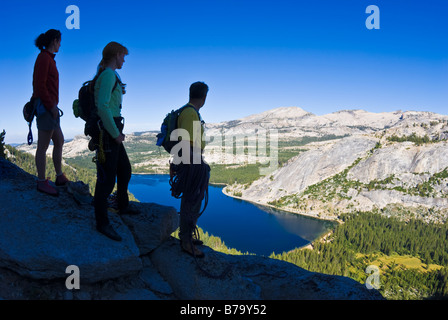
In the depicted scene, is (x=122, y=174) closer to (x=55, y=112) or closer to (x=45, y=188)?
(x=45, y=188)

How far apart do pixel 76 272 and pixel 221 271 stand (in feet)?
11.1

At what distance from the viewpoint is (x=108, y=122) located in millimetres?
5703

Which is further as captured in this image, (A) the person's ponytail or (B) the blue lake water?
(B) the blue lake water

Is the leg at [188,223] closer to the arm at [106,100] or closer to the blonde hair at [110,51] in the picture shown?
the arm at [106,100]

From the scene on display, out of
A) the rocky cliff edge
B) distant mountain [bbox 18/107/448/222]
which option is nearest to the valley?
distant mountain [bbox 18/107/448/222]

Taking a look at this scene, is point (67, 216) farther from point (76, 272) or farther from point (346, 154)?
point (346, 154)

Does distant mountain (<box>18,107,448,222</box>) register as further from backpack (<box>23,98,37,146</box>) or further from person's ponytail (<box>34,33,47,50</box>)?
person's ponytail (<box>34,33,47,50</box>)

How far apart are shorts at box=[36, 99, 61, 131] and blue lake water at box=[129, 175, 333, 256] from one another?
3373 inches

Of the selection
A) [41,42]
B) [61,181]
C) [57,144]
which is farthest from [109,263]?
[41,42]

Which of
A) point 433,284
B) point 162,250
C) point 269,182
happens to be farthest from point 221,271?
point 269,182

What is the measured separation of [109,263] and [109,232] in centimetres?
78

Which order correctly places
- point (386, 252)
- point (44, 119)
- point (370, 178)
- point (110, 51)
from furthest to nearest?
1. point (370, 178)
2. point (386, 252)
3. point (44, 119)
4. point (110, 51)

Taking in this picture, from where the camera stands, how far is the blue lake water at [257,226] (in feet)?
311

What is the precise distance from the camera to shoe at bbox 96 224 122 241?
254 inches
